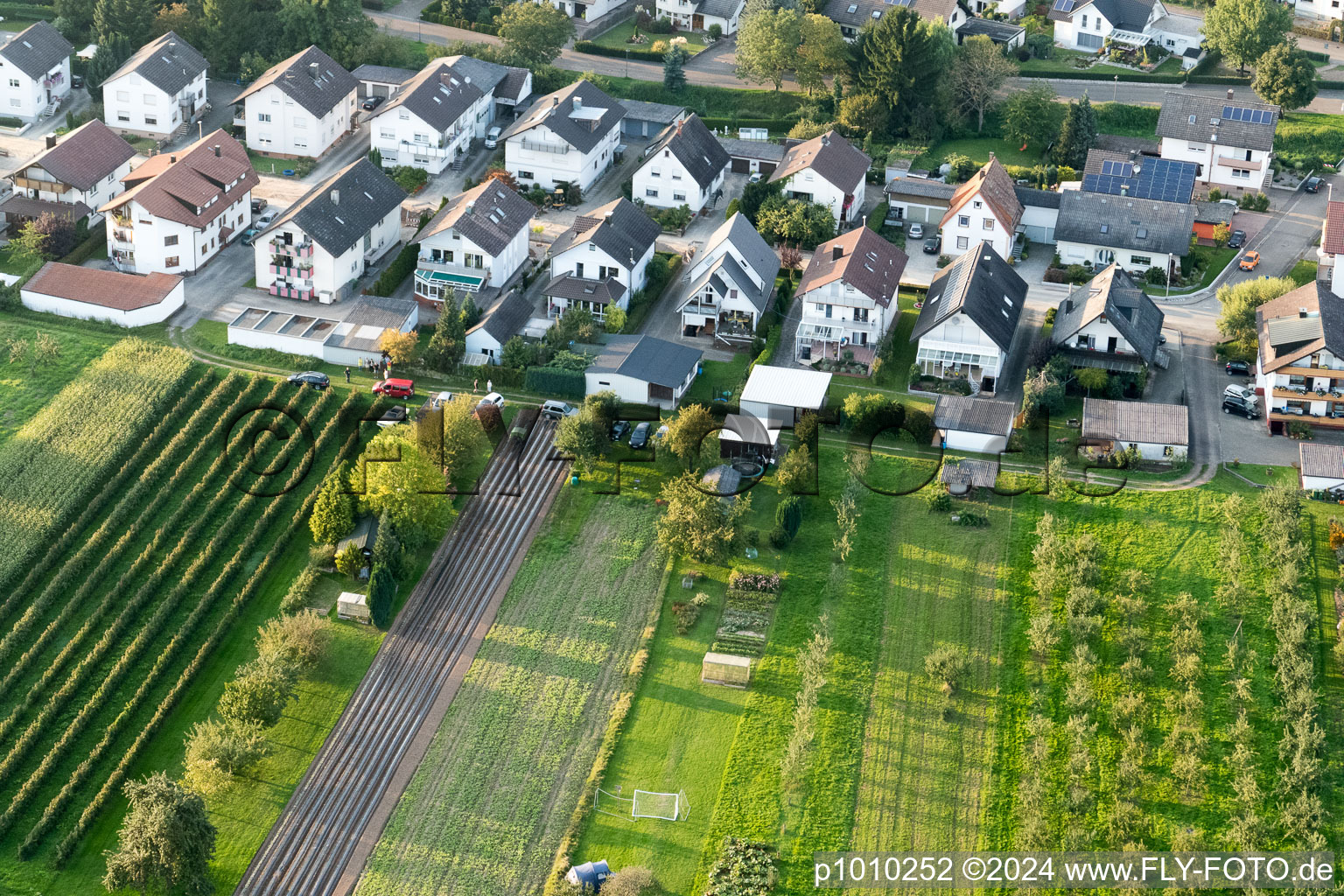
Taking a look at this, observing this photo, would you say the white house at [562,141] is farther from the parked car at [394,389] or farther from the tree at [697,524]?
the tree at [697,524]

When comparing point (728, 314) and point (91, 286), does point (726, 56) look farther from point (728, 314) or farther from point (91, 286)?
point (91, 286)

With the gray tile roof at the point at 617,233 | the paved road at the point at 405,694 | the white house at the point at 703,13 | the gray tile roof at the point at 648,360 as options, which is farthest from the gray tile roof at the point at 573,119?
the paved road at the point at 405,694

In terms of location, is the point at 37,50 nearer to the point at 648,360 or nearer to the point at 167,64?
the point at 167,64

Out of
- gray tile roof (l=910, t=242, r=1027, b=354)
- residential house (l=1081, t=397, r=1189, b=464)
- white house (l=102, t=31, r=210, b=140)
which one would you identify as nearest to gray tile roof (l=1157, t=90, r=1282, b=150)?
gray tile roof (l=910, t=242, r=1027, b=354)

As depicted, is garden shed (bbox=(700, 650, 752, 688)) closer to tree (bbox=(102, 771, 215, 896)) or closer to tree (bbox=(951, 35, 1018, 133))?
tree (bbox=(102, 771, 215, 896))

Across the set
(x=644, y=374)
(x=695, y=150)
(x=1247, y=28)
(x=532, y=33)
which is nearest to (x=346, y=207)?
(x=644, y=374)

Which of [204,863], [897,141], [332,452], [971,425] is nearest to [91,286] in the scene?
[332,452]

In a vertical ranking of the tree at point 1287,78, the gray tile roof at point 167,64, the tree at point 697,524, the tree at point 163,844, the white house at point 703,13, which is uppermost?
the tree at point 163,844

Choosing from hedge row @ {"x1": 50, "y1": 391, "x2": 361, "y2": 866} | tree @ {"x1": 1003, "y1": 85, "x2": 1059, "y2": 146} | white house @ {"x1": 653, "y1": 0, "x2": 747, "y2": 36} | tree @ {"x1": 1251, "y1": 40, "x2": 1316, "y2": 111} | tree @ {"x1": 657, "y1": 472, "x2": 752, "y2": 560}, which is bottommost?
white house @ {"x1": 653, "y1": 0, "x2": 747, "y2": 36}
